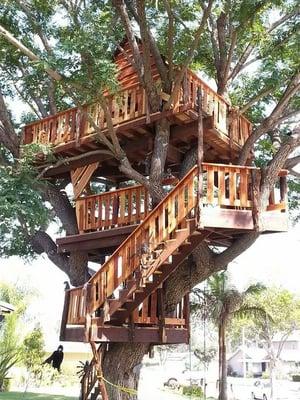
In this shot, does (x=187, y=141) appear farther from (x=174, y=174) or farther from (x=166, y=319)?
(x=166, y=319)

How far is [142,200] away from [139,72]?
2807mm

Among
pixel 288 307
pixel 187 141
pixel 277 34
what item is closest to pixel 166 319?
pixel 187 141

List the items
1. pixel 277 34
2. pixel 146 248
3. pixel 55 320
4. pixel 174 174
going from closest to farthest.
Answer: pixel 146 248, pixel 277 34, pixel 174 174, pixel 55 320

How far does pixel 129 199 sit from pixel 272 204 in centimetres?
326

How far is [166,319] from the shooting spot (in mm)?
10242

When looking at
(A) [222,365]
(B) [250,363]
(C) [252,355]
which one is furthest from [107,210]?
(B) [250,363]

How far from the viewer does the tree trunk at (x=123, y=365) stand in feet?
32.9

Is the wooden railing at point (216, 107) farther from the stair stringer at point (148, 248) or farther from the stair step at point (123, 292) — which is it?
the stair step at point (123, 292)

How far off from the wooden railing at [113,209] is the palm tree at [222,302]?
6.50 meters

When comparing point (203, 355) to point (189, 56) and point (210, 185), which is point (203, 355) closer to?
point (210, 185)

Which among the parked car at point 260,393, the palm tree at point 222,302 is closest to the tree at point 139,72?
the palm tree at point 222,302

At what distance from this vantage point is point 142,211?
35.5 ft

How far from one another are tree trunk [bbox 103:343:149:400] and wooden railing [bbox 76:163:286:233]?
2688 mm

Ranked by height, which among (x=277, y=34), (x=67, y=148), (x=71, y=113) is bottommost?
(x=67, y=148)
